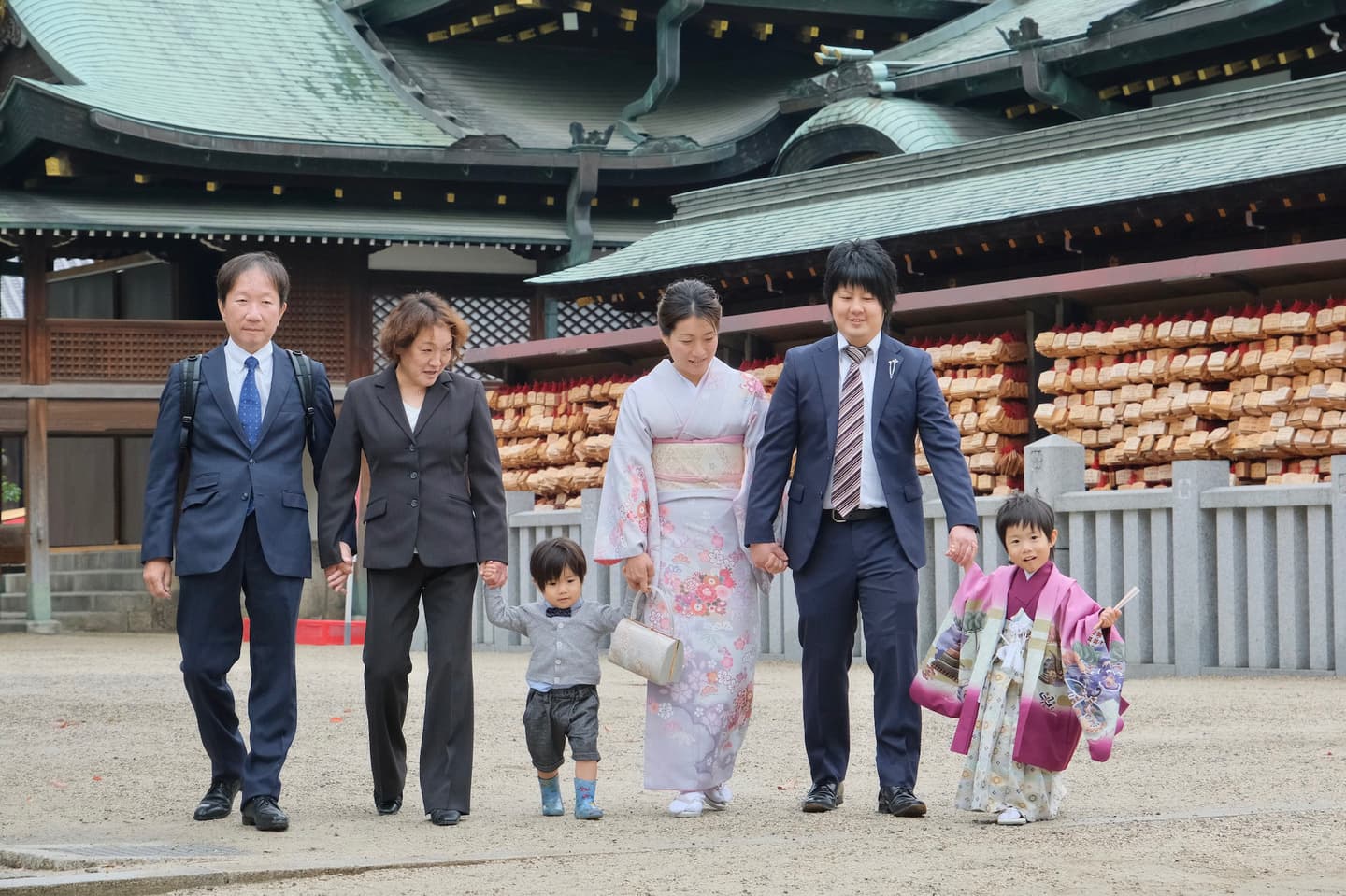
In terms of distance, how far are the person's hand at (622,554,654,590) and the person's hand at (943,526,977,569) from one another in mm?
940

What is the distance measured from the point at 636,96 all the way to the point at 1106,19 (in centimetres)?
729

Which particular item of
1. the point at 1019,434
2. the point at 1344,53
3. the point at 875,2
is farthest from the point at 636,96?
the point at 1019,434

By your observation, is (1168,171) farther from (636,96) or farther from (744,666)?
(636,96)

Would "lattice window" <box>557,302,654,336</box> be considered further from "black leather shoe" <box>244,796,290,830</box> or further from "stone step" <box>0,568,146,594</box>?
"black leather shoe" <box>244,796,290,830</box>

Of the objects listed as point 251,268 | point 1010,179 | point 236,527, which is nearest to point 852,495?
point 236,527

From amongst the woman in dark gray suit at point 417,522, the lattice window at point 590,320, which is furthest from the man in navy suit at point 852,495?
the lattice window at point 590,320

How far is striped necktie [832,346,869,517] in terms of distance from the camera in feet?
19.1

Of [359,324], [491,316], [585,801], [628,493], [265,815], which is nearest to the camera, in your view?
[265,815]

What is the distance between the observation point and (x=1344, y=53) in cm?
1395

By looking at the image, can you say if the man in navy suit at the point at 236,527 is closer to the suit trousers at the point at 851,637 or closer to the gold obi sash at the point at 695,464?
the gold obi sash at the point at 695,464

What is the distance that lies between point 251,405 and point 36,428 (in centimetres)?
1342

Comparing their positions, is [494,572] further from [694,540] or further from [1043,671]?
[1043,671]

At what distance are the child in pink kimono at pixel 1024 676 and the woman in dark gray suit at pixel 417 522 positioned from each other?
1378 mm

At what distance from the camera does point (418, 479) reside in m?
5.79
